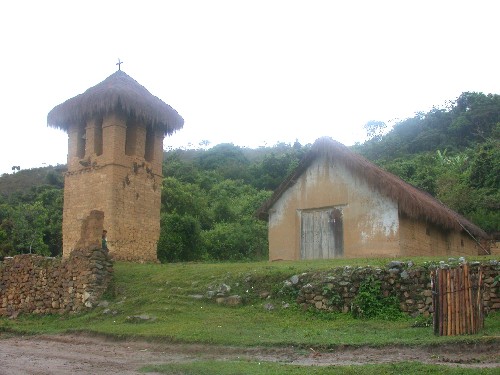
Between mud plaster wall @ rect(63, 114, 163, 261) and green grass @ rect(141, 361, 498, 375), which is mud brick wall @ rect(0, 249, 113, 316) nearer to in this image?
mud plaster wall @ rect(63, 114, 163, 261)

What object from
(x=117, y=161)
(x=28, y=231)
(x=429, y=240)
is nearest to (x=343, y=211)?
(x=429, y=240)

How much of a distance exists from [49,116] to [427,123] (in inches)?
1795

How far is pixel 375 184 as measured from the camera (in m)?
17.8

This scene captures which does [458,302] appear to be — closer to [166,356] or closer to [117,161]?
[166,356]

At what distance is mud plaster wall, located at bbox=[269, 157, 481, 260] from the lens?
57.7 ft

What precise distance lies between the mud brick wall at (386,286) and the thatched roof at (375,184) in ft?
16.5

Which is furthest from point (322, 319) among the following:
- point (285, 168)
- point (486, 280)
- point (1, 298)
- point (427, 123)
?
point (427, 123)

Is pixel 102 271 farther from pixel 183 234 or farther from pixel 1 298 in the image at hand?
pixel 183 234

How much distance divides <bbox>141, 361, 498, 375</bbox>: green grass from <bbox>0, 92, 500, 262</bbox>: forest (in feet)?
54.5

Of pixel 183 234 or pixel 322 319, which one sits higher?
pixel 183 234

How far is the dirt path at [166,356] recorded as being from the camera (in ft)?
27.9

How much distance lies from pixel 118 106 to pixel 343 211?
8.47 meters

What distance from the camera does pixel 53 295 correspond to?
1611 cm

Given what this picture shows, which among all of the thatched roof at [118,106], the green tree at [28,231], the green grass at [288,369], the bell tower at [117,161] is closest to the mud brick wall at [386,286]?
the green grass at [288,369]
